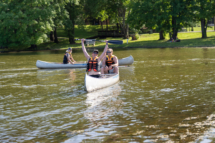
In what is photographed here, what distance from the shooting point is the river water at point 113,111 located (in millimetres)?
7340

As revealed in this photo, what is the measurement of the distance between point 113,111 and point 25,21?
116ft

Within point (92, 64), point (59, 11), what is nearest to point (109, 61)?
point (92, 64)

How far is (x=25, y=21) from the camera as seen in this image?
41.7 meters

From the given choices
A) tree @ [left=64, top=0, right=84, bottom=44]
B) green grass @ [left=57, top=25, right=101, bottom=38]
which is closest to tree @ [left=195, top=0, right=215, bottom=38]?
tree @ [left=64, top=0, right=84, bottom=44]

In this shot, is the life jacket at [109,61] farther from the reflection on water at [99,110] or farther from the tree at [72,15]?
the tree at [72,15]

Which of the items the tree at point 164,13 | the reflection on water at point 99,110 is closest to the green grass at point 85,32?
the tree at point 164,13

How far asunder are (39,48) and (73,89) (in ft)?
115

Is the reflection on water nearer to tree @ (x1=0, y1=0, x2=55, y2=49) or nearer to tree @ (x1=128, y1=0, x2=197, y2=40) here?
tree @ (x1=0, y1=0, x2=55, y2=49)

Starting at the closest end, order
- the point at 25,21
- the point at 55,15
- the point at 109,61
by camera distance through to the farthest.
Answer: the point at 109,61 → the point at 25,21 → the point at 55,15

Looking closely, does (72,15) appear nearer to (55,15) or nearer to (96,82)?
(55,15)

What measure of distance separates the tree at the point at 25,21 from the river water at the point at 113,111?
28315mm

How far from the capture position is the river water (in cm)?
734

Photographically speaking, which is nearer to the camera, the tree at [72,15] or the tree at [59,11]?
the tree at [59,11]

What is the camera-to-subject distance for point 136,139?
23.0 feet
